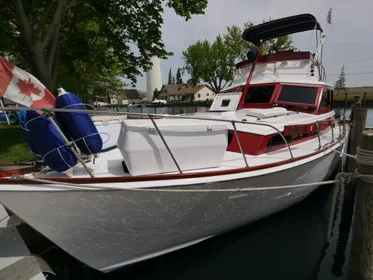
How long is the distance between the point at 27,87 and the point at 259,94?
4701mm

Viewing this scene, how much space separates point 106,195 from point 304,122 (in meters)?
3.81


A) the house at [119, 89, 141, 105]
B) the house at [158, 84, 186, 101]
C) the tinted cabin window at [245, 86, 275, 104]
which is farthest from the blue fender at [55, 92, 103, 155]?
the house at [119, 89, 141, 105]

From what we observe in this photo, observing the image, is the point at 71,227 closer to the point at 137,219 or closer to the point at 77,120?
the point at 137,219

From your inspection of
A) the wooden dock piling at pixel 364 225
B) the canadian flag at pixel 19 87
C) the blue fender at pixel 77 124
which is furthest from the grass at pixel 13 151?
the wooden dock piling at pixel 364 225

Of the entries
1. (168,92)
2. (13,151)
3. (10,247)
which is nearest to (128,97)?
(168,92)

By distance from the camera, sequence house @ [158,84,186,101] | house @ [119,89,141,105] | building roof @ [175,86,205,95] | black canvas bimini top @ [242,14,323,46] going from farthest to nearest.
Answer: house @ [119,89,141,105] → house @ [158,84,186,101] → building roof @ [175,86,205,95] → black canvas bimini top @ [242,14,323,46]

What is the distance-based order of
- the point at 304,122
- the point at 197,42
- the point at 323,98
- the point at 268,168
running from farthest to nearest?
the point at 197,42 < the point at 323,98 < the point at 304,122 < the point at 268,168

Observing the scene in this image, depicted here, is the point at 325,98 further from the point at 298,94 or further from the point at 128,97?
the point at 128,97

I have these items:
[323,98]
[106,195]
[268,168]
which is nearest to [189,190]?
[106,195]

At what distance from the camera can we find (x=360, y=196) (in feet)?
9.00

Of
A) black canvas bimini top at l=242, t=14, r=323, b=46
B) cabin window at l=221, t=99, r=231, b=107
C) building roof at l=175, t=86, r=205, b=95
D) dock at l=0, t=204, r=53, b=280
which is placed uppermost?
black canvas bimini top at l=242, t=14, r=323, b=46

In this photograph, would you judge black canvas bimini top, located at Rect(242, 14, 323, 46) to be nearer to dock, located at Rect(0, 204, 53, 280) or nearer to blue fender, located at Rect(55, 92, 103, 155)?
blue fender, located at Rect(55, 92, 103, 155)

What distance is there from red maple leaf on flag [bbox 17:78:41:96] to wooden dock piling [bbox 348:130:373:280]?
3.71 metres

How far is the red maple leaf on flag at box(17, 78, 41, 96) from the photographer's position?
2651 mm
